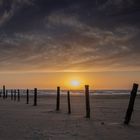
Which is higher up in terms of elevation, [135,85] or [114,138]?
[135,85]

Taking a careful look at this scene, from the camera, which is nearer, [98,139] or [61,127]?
[98,139]

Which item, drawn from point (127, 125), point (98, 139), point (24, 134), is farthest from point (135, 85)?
point (24, 134)

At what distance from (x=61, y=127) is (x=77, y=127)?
74 centimetres

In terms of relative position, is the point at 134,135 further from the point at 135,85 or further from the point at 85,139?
the point at 135,85

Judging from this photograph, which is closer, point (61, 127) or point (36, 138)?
point (36, 138)

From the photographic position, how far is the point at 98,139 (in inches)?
458

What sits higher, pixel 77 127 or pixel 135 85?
pixel 135 85

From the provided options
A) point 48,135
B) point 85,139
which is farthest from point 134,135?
point 48,135

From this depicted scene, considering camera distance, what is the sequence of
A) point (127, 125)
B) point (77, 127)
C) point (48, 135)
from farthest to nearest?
point (127, 125)
point (77, 127)
point (48, 135)

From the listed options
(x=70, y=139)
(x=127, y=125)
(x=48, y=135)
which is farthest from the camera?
(x=127, y=125)

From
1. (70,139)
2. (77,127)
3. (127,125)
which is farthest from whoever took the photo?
(127,125)

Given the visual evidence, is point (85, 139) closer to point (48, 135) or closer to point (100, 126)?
point (48, 135)

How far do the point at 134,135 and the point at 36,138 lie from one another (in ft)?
13.2

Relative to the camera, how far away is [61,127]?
47.7 feet
